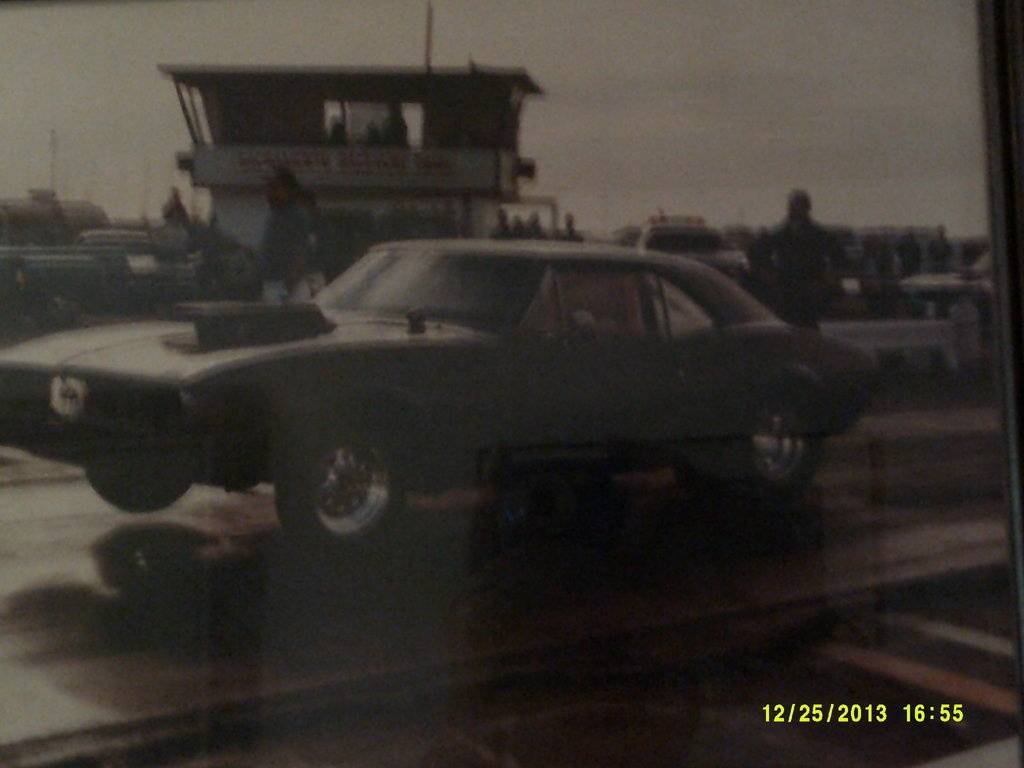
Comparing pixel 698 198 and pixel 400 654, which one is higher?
pixel 698 198

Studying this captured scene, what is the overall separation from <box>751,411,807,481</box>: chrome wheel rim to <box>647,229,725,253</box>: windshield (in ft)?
1.04

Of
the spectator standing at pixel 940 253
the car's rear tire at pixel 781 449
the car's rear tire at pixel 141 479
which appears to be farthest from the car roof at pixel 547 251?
the car's rear tire at pixel 141 479

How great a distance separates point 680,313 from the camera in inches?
71.0

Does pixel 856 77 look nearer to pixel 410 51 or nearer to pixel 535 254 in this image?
pixel 535 254

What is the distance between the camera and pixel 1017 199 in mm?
1753

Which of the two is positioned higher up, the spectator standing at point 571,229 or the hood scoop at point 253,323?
the spectator standing at point 571,229

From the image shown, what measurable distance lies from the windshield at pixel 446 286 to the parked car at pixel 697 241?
0.20 m

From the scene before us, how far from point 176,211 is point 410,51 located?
1.68 ft

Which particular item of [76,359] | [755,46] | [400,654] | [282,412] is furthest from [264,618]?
[755,46]

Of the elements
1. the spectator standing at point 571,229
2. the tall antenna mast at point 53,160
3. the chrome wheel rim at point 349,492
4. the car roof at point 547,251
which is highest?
the tall antenna mast at point 53,160

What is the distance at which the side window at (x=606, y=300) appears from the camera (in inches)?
70.4

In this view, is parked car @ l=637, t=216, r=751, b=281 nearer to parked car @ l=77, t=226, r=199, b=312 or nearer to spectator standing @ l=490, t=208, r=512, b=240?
spectator standing @ l=490, t=208, r=512, b=240

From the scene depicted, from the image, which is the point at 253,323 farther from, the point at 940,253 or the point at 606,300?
the point at 940,253

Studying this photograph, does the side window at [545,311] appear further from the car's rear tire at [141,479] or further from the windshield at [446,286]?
the car's rear tire at [141,479]
